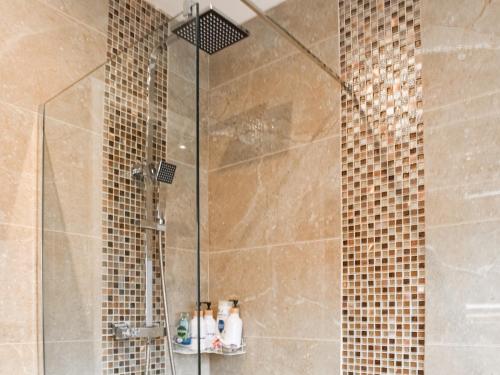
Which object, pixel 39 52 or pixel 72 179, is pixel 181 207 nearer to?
pixel 72 179

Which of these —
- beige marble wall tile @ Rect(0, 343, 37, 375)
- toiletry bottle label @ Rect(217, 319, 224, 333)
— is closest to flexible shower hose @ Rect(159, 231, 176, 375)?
beige marble wall tile @ Rect(0, 343, 37, 375)

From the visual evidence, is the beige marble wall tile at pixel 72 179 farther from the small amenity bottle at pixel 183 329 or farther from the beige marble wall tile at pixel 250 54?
the beige marble wall tile at pixel 250 54

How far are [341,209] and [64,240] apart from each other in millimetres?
955

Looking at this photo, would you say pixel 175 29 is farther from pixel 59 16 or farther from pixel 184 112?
pixel 59 16

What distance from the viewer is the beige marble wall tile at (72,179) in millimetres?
1490

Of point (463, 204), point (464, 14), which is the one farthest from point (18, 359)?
point (464, 14)

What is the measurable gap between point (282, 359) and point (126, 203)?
98 cm

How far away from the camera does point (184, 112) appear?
1334 millimetres

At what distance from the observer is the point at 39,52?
1.74 m

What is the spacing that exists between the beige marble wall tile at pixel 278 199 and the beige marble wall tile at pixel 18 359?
91 centimetres

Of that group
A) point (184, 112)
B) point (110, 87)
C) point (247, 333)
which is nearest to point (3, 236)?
point (110, 87)

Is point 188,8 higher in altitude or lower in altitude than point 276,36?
lower

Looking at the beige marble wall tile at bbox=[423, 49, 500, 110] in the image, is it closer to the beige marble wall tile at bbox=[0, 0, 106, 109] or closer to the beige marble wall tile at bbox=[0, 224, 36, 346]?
the beige marble wall tile at bbox=[0, 0, 106, 109]

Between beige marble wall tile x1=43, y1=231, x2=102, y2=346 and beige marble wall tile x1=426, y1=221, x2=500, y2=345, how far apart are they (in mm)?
1013
